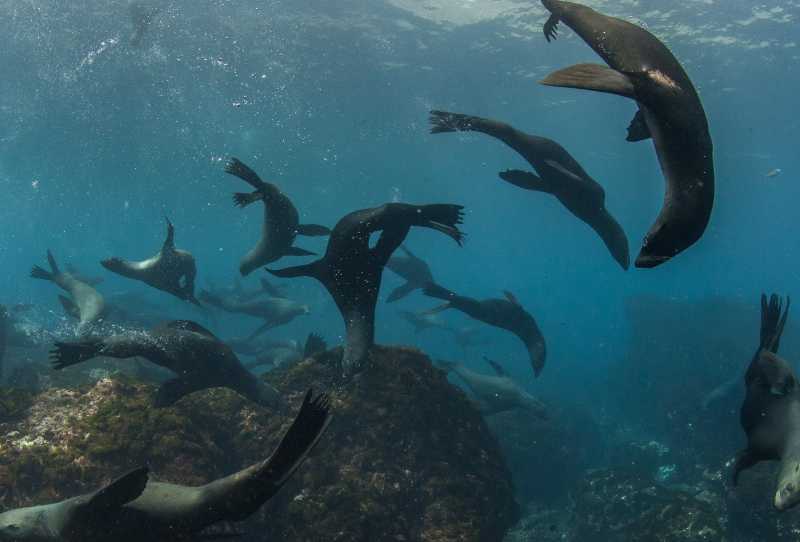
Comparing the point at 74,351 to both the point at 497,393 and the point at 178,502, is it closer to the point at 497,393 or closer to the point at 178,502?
the point at 178,502

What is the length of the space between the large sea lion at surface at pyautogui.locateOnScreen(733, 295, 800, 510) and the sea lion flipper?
3927 mm

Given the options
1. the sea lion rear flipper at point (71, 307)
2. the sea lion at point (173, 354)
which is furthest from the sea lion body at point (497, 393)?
the sea lion rear flipper at point (71, 307)

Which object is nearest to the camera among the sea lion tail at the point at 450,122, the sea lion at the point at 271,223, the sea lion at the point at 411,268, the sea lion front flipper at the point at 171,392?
the sea lion tail at the point at 450,122

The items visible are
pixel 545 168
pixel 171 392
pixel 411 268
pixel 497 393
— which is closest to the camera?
pixel 171 392

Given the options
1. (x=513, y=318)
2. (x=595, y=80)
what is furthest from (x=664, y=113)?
(x=513, y=318)

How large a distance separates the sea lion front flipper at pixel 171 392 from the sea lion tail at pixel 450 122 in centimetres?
386

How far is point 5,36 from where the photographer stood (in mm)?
21734

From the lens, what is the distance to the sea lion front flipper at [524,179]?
6039 millimetres

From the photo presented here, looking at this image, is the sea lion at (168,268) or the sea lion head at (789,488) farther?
the sea lion at (168,268)

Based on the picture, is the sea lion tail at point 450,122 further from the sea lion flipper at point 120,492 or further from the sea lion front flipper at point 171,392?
the sea lion flipper at point 120,492

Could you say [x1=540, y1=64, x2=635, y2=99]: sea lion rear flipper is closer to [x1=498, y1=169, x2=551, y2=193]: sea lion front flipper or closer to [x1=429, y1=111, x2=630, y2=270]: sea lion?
[x1=429, y1=111, x2=630, y2=270]: sea lion

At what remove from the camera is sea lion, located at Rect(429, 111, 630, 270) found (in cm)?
542

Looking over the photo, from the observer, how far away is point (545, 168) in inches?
233

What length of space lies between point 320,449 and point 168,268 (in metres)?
5.13
